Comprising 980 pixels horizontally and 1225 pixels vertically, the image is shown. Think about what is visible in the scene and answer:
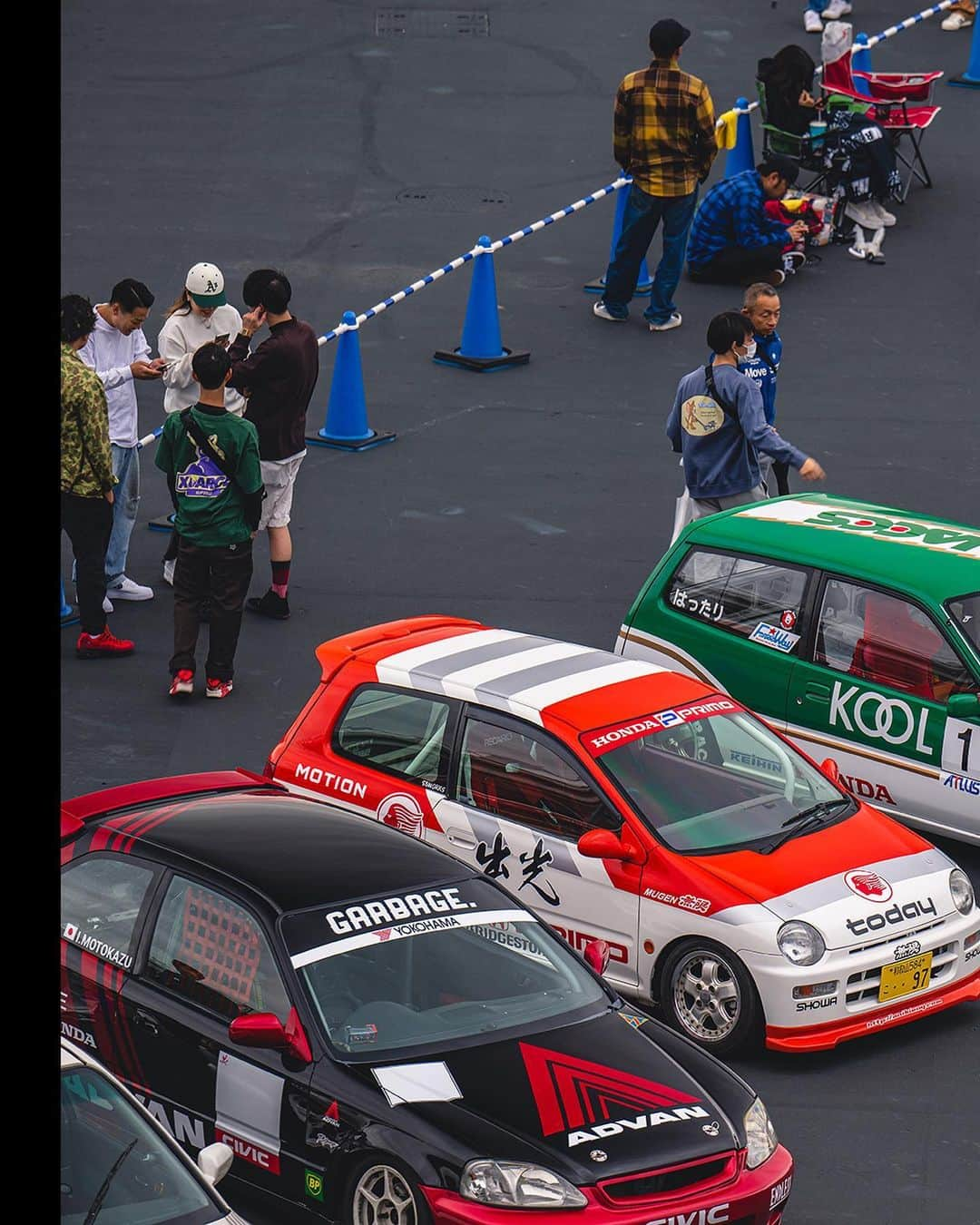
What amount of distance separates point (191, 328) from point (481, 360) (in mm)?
5355

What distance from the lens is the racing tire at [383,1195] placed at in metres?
6.40

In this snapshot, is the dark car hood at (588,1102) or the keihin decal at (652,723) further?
the keihin decal at (652,723)

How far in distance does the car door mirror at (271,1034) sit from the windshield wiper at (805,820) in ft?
8.76

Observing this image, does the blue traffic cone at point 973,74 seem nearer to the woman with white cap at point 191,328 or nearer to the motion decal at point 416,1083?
the woman with white cap at point 191,328

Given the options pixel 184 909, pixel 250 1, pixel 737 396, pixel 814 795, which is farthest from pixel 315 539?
pixel 250 1

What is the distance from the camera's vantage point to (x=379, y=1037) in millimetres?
6816

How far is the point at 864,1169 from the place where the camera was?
24.9ft

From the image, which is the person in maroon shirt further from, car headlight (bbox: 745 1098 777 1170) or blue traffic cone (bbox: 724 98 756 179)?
blue traffic cone (bbox: 724 98 756 179)

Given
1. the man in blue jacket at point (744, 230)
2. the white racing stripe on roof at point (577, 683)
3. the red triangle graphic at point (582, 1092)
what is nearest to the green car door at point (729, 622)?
the white racing stripe on roof at point (577, 683)

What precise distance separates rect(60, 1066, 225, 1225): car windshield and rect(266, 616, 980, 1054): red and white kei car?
10.5ft

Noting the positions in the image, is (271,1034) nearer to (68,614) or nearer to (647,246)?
(68,614)

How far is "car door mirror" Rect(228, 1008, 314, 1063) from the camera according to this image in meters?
6.70

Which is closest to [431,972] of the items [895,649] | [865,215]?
[895,649]
